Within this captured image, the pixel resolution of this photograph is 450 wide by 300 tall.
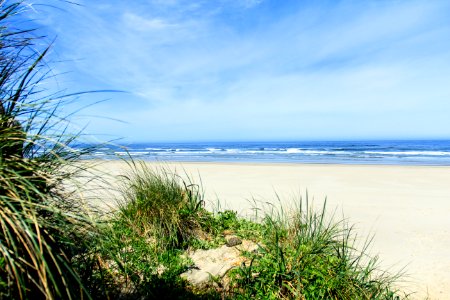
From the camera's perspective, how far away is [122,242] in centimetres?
361

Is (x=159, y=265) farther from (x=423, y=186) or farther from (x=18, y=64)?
(x=423, y=186)

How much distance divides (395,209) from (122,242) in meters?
7.01

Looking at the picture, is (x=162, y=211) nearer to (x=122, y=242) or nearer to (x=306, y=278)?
(x=122, y=242)

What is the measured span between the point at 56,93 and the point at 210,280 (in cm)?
253

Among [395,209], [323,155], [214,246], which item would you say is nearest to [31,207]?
[214,246]

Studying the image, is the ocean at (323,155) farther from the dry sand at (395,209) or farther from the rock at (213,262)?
the dry sand at (395,209)

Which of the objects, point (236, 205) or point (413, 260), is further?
point (236, 205)

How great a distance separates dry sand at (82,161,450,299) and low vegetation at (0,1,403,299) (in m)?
0.67

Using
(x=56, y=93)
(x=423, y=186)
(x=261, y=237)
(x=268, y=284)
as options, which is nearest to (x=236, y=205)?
(x=261, y=237)

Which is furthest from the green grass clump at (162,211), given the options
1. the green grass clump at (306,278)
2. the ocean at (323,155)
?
the ocean at (323,155)

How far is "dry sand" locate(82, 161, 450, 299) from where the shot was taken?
4488 millimetres

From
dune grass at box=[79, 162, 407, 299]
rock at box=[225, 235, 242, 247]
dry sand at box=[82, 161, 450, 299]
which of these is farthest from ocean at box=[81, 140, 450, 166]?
dry sand at box=[82, 161, 450, 299]

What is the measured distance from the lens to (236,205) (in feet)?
25.8

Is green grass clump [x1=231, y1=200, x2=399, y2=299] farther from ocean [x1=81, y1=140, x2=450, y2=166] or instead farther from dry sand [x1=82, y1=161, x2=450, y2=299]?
ocean [x1=81, y1=140, x2=450, y2=166]
